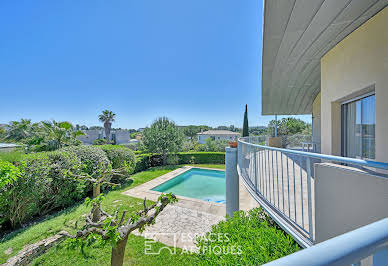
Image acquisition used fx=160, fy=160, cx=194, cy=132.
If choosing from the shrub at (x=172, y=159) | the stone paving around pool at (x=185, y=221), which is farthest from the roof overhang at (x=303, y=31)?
the shrub at (x=172, y=159)

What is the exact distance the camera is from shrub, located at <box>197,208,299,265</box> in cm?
220

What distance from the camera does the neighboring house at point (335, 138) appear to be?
4.76 feet

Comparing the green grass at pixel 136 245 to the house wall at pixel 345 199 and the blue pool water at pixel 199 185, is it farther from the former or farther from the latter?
the blue pool water at pixel 199 185

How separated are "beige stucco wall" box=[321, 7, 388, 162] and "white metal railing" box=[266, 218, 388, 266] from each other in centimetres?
341

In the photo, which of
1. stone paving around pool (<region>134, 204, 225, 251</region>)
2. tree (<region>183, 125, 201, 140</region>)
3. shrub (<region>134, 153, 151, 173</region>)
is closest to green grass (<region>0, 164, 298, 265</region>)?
stone paving around pool (<region>134, 204, 225, 251</region>)

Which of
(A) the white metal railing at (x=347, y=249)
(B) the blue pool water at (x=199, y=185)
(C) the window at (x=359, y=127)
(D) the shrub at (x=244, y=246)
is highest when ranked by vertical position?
(C) the window at (x=359, y=127)

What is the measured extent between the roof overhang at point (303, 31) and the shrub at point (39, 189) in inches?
254

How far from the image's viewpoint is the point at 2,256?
4.11 metres

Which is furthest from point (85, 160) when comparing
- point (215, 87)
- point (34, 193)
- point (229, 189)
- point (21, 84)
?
point (21, 84)

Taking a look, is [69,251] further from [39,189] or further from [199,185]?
[199,185]

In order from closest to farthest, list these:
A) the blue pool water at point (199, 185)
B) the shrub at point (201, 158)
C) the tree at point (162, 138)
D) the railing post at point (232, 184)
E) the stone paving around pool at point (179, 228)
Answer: the stone paving around pool at point (179, 228) → the railing post at point (232, 184) → the blue pool water at point (199, 185) → the tree at point (162, 138) → the shrub at point (201, 158)

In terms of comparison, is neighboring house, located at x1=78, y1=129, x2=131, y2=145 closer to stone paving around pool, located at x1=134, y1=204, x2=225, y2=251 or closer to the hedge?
the hedge

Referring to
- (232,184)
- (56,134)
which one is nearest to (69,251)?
(232,184)

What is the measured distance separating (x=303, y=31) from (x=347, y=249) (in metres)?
4.90
